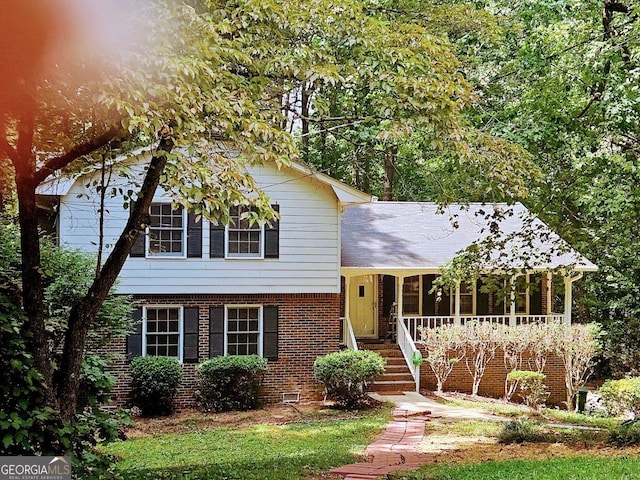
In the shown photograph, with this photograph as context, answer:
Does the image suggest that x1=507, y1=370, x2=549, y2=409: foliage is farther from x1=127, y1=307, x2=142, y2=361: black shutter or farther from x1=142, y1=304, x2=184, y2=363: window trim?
x1=127, y1=307, x2=142, y2=361: black shutter

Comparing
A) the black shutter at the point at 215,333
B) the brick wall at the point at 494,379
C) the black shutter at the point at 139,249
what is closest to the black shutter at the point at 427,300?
the brick wall at the point at 494,379

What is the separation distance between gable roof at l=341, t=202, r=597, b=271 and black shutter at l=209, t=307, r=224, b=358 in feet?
11.3

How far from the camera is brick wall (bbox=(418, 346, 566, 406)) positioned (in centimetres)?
1711

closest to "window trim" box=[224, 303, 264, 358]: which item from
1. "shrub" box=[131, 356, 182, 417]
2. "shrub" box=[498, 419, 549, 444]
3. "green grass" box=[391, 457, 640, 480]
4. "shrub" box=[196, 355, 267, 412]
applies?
"shrub" box=[196, 355, 267, 412]

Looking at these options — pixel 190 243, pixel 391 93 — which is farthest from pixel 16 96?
pixel 190 243

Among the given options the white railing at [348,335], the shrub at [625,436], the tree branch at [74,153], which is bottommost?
the shrub at [625,436]

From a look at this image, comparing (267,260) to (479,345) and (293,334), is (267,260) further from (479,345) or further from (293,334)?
(479,345)

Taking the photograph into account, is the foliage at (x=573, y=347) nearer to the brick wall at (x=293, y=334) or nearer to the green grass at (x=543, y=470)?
the brick wall at (x=293, y=334)

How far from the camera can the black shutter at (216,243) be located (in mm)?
15789

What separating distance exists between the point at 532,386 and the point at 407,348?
319 centimetres

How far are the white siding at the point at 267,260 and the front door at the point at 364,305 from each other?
136 inches

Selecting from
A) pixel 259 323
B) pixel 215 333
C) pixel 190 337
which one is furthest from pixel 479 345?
pixel 190 337

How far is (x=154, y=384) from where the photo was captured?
14.8 m

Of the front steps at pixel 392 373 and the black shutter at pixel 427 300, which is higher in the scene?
the black shutter at pixel 427 300
